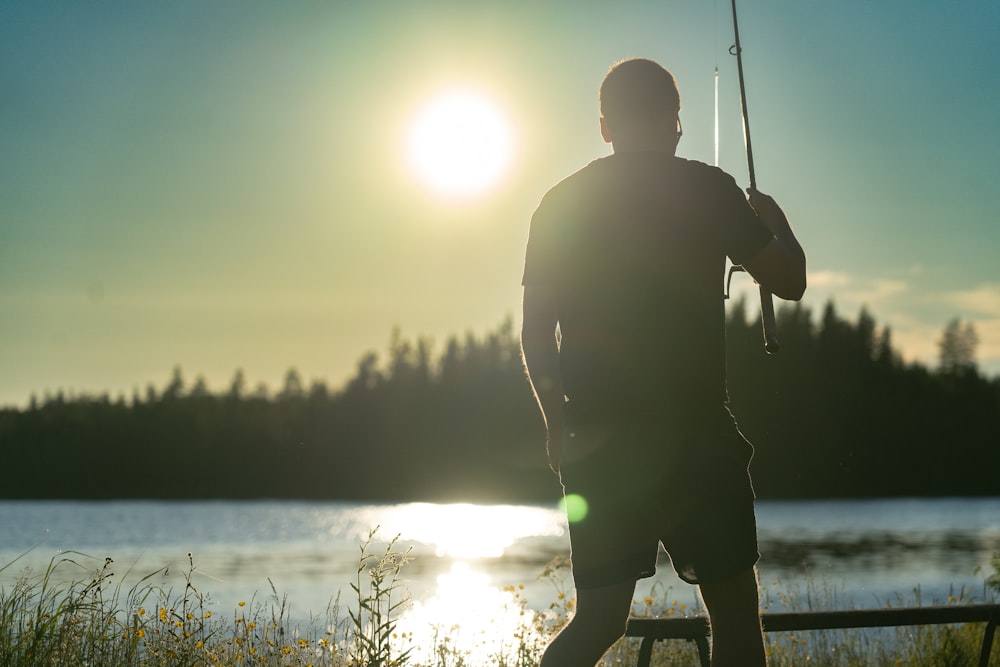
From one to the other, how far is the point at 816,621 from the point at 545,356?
2308 millimetres

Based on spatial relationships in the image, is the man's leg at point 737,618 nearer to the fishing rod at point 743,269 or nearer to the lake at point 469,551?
the fishing rod at point 743,269

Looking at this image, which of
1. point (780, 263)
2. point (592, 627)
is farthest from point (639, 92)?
point (592, 627)

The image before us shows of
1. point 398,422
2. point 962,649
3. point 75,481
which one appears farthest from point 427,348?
point 962,649

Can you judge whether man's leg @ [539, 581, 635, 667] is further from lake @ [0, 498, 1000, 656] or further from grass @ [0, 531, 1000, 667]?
lake @ [0, 498, 1000, 656]

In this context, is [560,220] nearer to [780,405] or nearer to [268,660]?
[268,660]

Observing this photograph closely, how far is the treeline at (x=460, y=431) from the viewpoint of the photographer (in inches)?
3216

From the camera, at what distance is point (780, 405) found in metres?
76.0

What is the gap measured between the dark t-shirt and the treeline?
243 ft

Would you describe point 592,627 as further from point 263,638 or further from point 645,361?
point 263,638

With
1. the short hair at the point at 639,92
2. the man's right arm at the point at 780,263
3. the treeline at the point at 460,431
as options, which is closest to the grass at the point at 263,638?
the man's right arm at the point at 780,263

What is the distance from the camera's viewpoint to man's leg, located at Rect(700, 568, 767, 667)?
104 inches

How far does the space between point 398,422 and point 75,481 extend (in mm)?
35412

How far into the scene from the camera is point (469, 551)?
39031 mm

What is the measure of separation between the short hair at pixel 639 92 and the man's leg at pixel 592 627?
4.19 feet
